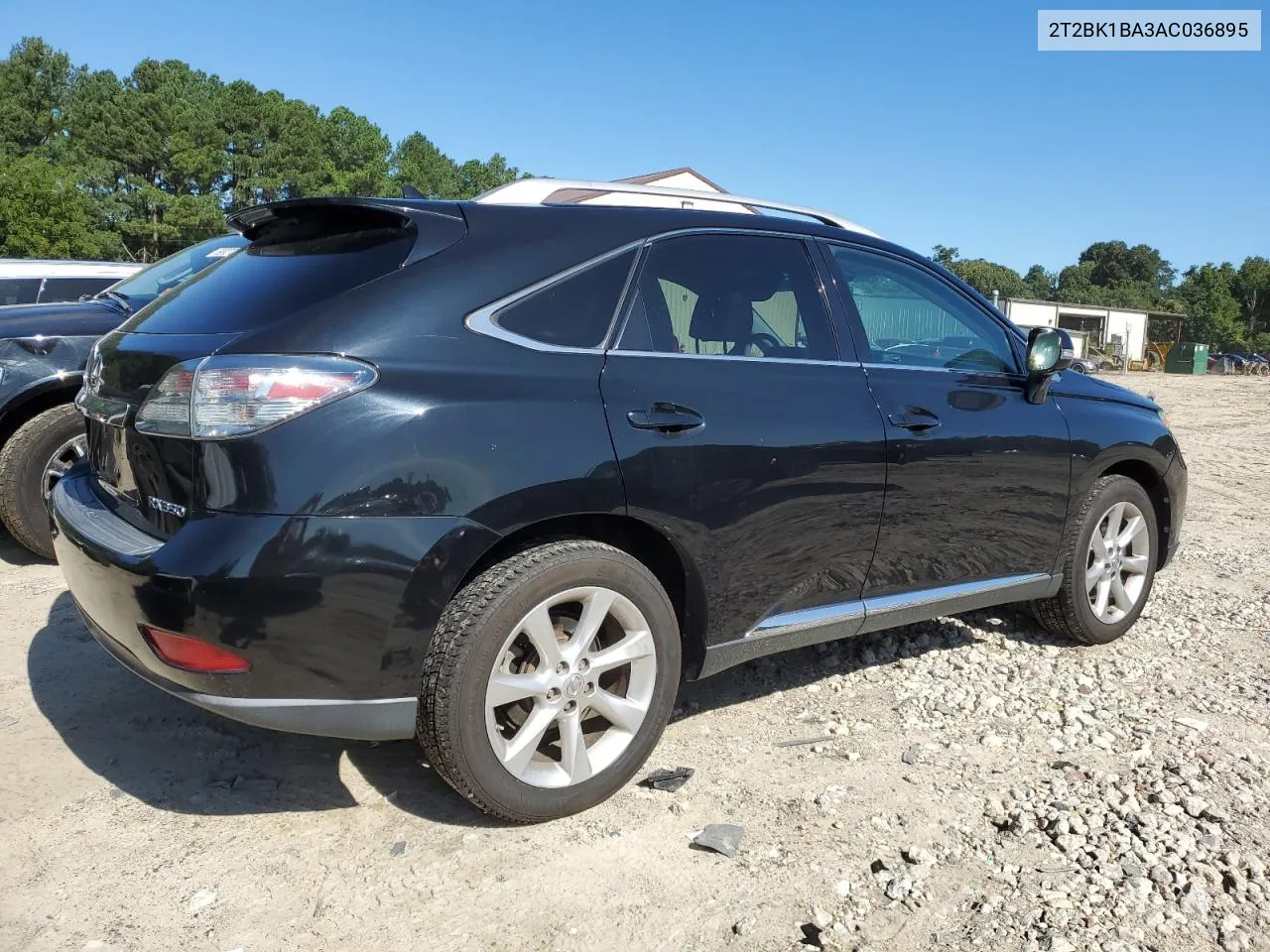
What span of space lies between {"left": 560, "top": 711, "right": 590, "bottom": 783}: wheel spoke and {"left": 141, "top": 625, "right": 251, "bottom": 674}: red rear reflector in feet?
2.84

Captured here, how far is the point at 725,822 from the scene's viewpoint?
282 cm

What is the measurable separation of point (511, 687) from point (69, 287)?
7007mm

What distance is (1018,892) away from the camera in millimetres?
2477

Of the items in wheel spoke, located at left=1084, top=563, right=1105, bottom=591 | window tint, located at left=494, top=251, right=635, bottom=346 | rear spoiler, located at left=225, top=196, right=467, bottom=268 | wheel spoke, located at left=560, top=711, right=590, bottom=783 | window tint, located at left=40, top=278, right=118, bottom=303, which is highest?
window tint, located at left=40, top=278, right=118, bottom=303

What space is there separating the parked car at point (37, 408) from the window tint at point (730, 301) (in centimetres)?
269

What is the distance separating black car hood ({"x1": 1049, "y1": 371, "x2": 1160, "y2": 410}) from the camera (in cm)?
412

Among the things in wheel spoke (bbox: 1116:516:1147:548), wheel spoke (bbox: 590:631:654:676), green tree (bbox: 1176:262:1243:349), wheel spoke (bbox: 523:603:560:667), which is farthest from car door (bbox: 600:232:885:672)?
green tree (bbox: 1176:262:1243:349)

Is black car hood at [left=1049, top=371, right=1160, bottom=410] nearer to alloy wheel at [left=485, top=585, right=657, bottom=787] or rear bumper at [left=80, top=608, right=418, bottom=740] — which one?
alloy wheel at [left=485, top=585, right=657, bottom=787]

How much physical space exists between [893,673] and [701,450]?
69.3 inches

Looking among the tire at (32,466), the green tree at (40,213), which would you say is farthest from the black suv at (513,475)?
the green tree at (40,213)

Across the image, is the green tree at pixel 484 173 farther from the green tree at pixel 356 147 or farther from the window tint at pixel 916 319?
the window tint at pixel 916 319

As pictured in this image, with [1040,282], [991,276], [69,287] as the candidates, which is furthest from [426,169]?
[1040,282]

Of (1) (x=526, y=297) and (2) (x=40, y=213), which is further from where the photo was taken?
(2) (x=40, y=213)

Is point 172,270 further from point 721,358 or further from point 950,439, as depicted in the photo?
point 950,439
